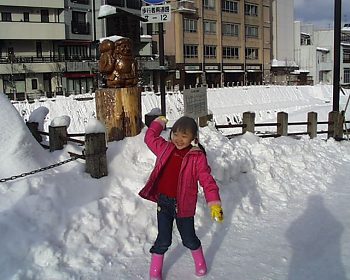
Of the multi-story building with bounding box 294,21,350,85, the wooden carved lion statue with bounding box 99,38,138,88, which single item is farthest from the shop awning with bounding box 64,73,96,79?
the multi-story building with bounding box 294,21,350,85

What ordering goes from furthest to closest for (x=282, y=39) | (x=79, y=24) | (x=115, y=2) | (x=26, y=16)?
1. (x=282, y=39)
2. (x=115, y=2)
3. (x=79, y=24)
4. (x=26, y=16)

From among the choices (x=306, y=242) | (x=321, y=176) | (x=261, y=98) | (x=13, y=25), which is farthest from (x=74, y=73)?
(x=306, y=242)

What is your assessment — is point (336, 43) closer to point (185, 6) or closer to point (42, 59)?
point (42, 59)

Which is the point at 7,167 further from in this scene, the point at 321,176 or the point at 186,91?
the point at 321,176

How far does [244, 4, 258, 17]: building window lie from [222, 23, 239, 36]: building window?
2690 mm

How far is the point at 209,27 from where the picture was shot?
47.3 metres

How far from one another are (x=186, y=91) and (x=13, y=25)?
3162cm

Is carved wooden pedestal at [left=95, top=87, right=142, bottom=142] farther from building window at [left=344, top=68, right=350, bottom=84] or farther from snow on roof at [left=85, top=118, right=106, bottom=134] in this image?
building window at [left=344, top=68, right=350, bottom=84]

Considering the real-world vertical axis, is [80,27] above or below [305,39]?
below

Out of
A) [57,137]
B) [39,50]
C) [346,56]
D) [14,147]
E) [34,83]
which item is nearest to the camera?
[14,147]

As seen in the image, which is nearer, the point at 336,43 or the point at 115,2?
the point at 336,43

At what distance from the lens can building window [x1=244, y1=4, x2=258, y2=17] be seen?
52062 millimetres

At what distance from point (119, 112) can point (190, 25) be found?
40.7m

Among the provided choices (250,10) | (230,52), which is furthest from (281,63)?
(230,52)
